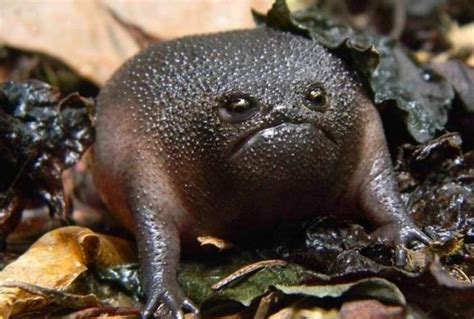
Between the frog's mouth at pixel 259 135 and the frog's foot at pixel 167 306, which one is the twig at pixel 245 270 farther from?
the frog's mouth at pixel 259 135

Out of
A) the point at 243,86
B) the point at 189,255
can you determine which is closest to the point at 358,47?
the point at 243,86

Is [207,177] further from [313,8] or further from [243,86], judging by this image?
[313,8]

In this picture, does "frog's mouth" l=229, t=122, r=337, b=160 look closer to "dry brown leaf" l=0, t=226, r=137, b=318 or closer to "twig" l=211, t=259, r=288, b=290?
"twig" l=211, t=259, r=288, b=290

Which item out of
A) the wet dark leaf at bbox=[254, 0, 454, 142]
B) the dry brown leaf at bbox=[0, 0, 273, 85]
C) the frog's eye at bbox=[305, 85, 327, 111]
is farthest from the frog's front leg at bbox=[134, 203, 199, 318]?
the dry brown leaf at bbox=[0, 0, 273, 85]

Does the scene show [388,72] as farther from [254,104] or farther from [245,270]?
[245,270]

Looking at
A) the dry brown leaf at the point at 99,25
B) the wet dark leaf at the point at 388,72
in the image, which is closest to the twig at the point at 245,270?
the wet dark leaf at the point at 388,72
